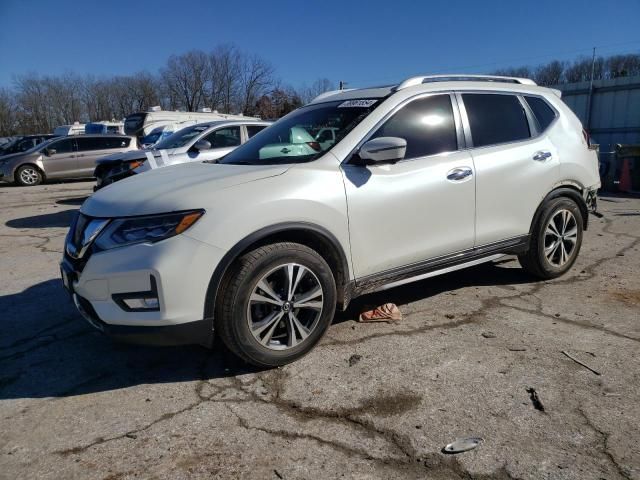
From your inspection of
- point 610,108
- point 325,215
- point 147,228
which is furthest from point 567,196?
point 610,108

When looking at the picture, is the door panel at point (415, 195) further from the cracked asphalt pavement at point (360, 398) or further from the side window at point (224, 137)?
the side window at point (224, 137)

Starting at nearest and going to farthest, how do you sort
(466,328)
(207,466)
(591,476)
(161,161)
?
(591,476)
(207,466)
(466,328)
(161,161)

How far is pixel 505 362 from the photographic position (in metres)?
3.14

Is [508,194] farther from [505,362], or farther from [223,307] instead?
[223,307]

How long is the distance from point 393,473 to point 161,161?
23.8 feet

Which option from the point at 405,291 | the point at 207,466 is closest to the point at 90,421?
the point at 207,466

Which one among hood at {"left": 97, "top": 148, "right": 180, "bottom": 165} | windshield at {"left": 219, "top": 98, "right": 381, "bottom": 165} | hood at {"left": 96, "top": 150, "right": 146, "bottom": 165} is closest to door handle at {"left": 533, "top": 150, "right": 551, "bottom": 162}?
windshield at {"left": 219, "top": 98, "right": 381, "bottom": 165}

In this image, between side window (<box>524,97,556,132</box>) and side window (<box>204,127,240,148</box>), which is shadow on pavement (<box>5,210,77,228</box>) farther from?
side window (<box>524,97,556,132</box>)

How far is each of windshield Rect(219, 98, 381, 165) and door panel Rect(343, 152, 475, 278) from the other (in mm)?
363

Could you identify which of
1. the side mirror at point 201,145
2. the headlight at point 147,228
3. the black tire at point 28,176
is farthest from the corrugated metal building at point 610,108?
the black tire at point 28,176

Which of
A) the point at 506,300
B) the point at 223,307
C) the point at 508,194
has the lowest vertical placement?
the point at 506,300

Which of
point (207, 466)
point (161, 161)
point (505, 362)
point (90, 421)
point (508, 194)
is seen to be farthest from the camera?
point (161, 161)

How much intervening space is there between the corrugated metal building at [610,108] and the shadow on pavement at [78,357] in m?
13.5

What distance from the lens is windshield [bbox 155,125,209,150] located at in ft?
29.0
